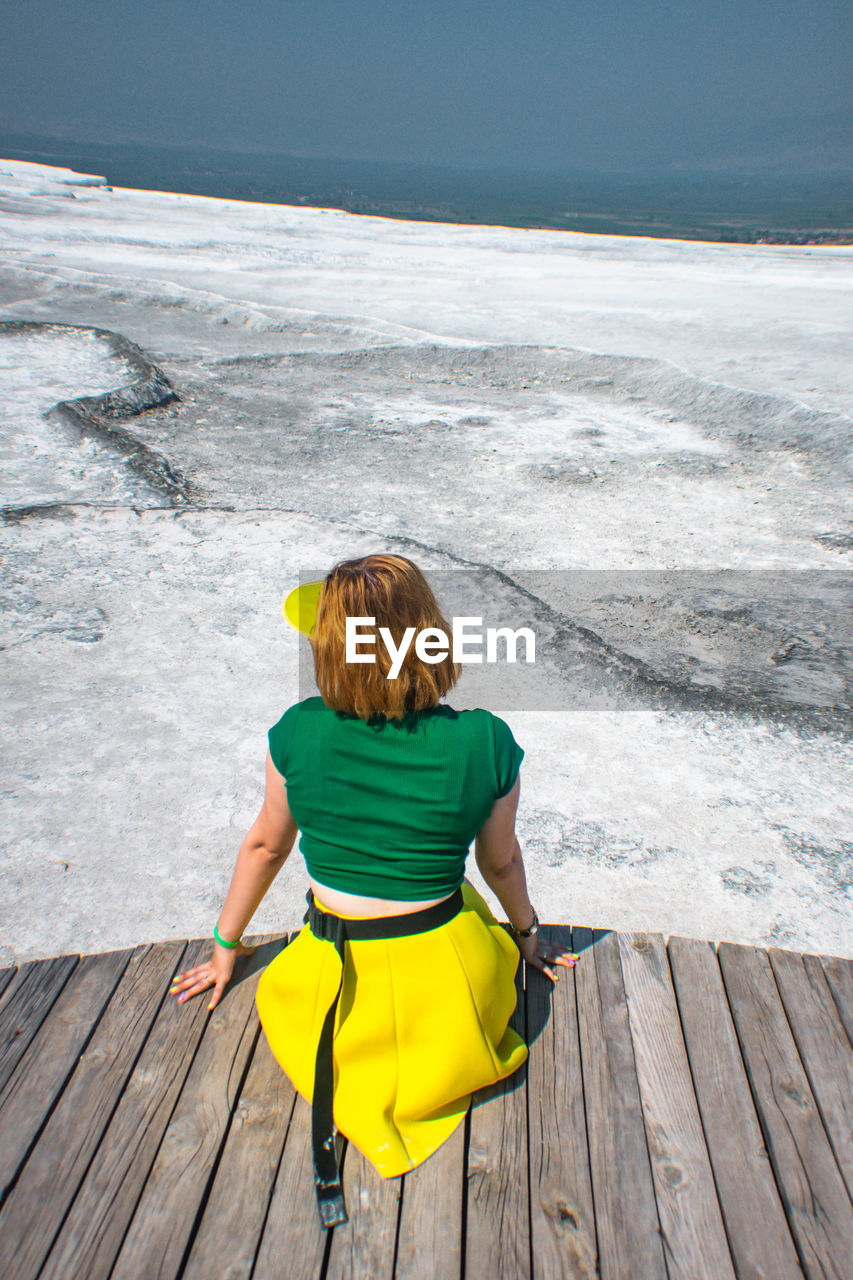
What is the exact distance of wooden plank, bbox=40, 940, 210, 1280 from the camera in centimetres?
132

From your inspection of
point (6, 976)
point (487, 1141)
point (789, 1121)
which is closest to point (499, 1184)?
point (487, 1141)

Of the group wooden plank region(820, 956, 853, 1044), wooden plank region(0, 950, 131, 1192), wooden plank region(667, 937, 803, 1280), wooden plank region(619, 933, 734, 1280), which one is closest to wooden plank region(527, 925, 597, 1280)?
wooden plank region(619, 933, 734, 1280)

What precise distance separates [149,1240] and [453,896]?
72 cm

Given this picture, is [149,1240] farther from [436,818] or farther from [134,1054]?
[436,818]

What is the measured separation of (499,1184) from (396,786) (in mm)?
714

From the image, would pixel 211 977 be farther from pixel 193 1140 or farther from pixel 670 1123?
pixel 670 1123

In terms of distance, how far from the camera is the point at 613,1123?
156 cm

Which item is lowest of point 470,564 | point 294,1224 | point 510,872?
point 470,564

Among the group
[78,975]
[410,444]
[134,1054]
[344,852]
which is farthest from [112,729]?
[410,444]

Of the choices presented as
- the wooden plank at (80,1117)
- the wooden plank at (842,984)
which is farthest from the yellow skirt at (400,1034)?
the wooden plank at (842,984)

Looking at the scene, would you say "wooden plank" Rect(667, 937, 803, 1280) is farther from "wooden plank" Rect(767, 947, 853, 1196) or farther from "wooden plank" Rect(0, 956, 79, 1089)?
"wooden plank" Rect(0, 956, 79, 1089)

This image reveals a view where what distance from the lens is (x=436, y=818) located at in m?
1.40

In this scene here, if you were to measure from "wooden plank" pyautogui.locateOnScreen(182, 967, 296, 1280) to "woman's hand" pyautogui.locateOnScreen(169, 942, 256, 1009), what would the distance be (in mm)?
158

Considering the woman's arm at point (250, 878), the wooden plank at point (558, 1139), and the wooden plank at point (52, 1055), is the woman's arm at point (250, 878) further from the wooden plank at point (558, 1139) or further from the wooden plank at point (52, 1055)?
the wooden plank at point (558, 1139)
